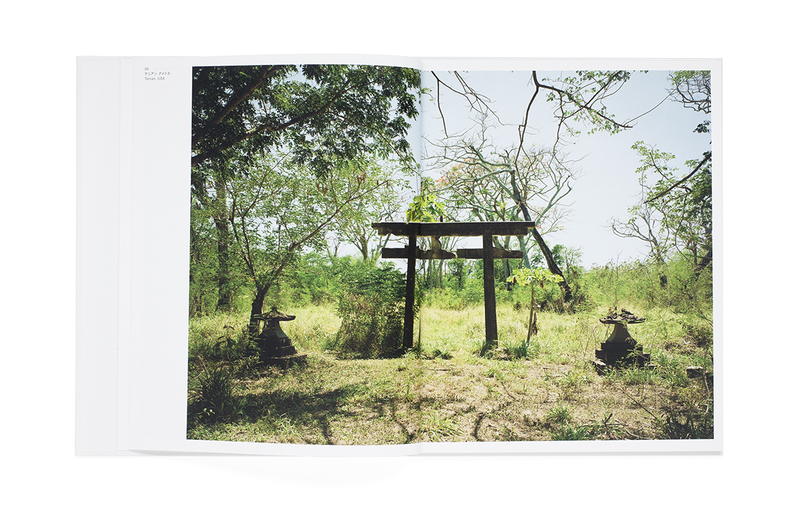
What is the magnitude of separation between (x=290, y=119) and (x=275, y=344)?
2.14 meters

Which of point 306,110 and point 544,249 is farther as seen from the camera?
point 544,249

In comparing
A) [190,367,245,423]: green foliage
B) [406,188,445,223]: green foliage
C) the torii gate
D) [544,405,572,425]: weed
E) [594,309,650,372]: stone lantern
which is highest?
[406,188,445,223]: green foliage

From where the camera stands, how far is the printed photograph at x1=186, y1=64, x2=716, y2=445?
12.9 feet

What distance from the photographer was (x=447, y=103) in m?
4.10

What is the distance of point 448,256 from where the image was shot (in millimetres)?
4223

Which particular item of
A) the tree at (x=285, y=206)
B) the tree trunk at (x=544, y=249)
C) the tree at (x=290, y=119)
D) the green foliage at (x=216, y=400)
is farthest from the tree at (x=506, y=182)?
the green foliage at (x=216, y=400)

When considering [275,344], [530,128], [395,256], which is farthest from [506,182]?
[275,344]

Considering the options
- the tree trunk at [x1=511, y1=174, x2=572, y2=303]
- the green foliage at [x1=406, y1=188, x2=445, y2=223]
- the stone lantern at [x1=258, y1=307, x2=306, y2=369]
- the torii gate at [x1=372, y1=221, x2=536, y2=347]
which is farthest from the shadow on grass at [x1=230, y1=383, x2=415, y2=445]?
the tree trunk at [x1=511, y1=174, x2=572, y2=303]

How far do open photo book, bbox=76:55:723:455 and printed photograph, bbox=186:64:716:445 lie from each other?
2 centimetres

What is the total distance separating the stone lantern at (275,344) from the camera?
4012 millimetres

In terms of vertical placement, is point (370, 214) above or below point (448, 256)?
above

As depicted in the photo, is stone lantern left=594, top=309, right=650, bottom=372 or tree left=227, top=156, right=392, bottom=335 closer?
tree left=227, top=156, right=392, bottom=335

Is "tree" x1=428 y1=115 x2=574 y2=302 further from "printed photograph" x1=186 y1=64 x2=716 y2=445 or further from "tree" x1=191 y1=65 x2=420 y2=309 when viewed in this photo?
"tree" x1=191 y1=65 x2=420 y2=309

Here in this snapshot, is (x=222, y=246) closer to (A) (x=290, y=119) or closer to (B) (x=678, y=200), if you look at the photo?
(A) (x=290, y=119)
